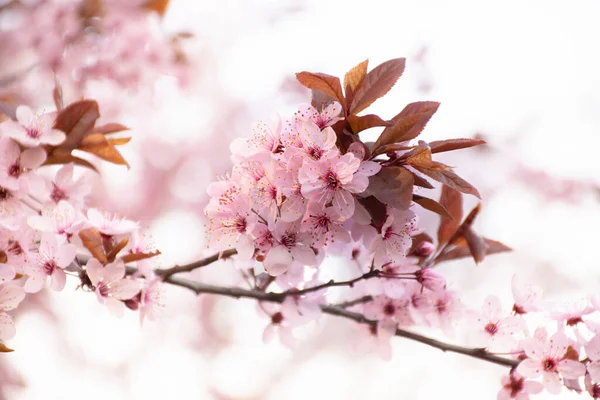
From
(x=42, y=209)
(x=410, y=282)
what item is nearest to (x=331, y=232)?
(x=410, y=282)

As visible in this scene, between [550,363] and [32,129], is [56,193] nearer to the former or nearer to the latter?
[32,129]

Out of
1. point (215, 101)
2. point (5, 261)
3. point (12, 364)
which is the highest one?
point (5, 261)

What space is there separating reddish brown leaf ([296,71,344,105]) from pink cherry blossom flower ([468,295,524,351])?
382mm

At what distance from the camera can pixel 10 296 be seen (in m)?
0.67

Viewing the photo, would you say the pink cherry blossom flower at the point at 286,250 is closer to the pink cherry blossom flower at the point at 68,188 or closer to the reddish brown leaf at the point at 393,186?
the reddish brown leaf at the point at 393,186

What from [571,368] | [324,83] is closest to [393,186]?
[324,83]

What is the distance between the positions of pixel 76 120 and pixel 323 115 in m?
0.35

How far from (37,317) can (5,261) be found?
252cm

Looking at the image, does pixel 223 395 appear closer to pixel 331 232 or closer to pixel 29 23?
pixel 29 23

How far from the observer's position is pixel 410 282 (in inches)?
32.0

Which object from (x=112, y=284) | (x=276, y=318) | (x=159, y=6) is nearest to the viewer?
(x=112, y=284)

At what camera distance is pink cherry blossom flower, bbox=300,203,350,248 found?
61 cm

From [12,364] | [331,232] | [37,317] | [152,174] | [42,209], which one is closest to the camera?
[331,232]

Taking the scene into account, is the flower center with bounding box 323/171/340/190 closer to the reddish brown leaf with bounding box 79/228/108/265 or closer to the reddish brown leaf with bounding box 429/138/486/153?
the reddish brown leaf with bounding box 429/138/486/153
